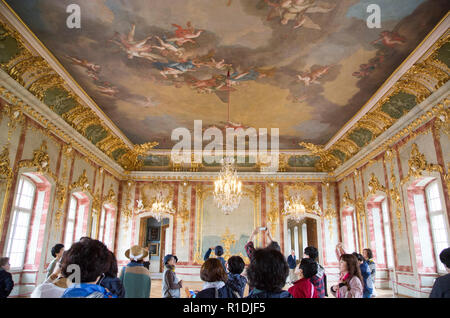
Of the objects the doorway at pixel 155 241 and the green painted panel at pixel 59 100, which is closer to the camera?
the green painted panel at pixel 59 100

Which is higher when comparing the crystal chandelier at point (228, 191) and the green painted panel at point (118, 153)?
the green painted panel at point (118, 153)

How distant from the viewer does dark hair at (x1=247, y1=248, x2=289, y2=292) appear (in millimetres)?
2070

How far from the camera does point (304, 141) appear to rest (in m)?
13.1

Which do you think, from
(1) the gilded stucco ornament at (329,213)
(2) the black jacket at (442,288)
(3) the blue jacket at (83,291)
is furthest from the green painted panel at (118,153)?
(2) the black jacket at (442,288)

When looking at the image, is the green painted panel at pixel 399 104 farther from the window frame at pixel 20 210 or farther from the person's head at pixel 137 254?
the window frame at pixel 20 210

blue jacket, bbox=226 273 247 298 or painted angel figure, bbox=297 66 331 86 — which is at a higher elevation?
painted angel figure, bbox=297 66 331 86

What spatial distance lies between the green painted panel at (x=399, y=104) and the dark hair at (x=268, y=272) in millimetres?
7806

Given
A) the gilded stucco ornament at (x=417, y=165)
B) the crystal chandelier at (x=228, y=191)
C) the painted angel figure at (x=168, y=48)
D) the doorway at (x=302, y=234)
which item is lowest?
the doorway at (x=302, y=234)

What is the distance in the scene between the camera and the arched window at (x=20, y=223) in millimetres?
7816

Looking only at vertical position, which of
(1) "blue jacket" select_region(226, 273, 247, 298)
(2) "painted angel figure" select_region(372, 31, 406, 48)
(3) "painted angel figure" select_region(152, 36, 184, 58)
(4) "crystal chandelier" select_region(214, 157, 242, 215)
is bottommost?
(1) "blue jacket" select_region(226, 273, 247, 298)

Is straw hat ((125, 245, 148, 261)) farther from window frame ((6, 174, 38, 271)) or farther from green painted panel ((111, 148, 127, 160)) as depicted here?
green painted panel ((111, 148, 127, 160))

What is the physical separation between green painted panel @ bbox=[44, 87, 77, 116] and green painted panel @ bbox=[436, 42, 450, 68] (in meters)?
9.16

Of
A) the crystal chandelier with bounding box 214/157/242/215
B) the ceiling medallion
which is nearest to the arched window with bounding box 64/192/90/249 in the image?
the crystal chandelier with bounding box 214/157/242/215
